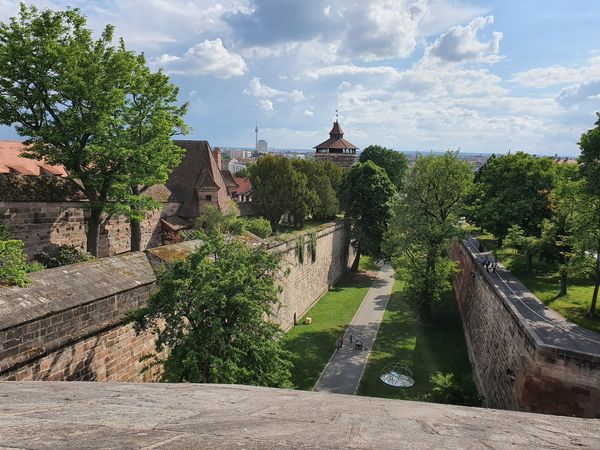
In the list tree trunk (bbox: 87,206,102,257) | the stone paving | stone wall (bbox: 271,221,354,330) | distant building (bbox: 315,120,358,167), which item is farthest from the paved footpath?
distant building (bbox: 315,120,358,167)

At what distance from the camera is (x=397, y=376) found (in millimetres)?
19094

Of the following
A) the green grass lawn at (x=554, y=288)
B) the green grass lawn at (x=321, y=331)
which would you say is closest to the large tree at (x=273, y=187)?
the green grass lawn at (x=321, y=331)

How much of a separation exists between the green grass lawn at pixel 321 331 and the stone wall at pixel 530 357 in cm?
779

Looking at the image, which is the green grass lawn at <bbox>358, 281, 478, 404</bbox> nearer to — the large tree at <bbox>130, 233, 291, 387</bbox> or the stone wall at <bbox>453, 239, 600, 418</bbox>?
the stone wall at <bbox>453, 239, 600, 418</bbox>

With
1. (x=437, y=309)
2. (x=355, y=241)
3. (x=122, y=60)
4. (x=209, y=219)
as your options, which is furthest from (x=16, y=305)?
(x=355, y=241)

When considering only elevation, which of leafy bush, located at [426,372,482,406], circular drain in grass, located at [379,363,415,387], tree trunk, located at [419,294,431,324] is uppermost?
leafy bush, located at [426,372,482,406]

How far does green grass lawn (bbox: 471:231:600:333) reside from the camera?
16752mm

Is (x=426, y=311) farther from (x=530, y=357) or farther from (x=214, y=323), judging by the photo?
(x=214, y=323)

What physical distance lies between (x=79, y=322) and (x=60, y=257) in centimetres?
721

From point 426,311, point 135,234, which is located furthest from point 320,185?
point 135,234

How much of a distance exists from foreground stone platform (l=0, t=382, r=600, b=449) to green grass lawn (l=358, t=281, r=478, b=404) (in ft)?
39.9

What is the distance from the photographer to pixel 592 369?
1195 centimetres

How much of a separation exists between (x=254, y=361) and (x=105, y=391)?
6.76 meters

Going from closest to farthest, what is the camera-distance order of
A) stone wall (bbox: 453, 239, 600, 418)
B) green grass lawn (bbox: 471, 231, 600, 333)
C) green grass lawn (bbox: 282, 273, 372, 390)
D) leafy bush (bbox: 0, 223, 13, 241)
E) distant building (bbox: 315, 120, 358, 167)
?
stone wall (bbox: 453, 239, 600, 418) < leafy bush (bbox: 0, 223, 13, 241) < green grass lawn (bbox: 471, 231, 600, 333) < green grass lawn (bbox: 282, 273, 372, 390) < distant building (bbox: 315, 120, 358, 167)
